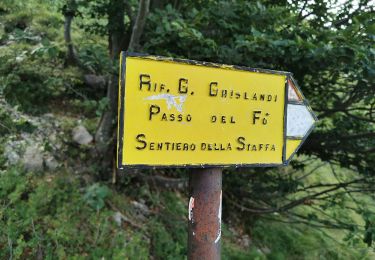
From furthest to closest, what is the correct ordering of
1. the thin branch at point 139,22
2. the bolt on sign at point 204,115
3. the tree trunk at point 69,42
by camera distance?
1. the tree trunk at point 69,42
2. the thin branch at point 139,22
3. the bolt on sign at point 204,115

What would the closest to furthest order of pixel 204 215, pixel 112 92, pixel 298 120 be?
pixel 204 215, pixel 298 120, pixel 112 92

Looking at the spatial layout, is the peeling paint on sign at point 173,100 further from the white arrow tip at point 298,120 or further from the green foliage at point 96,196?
the green foliage at point 96,196

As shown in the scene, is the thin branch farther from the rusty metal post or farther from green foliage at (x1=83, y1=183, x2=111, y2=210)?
the rusty metal post

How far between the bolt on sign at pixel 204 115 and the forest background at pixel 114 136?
1172 mm

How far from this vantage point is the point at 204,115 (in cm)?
147

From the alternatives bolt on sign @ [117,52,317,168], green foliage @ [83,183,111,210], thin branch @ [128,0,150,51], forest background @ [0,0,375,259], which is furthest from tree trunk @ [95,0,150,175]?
bolt on sign @ [117,52,317,168]

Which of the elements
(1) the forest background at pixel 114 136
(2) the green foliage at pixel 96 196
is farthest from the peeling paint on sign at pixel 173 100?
(2) the green foliage at pixel 96 196

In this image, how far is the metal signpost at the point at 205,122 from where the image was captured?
4.42ft

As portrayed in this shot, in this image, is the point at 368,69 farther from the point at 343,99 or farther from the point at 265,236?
the point at 265,236

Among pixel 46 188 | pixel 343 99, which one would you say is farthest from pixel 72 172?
pixel 343 99

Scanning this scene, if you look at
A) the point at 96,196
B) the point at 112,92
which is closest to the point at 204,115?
the point at 96,196

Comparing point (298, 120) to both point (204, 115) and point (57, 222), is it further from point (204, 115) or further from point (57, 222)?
point (57, 222)

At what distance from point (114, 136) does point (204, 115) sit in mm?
2927

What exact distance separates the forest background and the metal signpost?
3.86 ft
